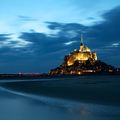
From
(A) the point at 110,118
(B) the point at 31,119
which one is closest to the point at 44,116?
(B) the point at 31,119

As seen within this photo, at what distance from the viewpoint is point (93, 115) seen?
17828 millimetres

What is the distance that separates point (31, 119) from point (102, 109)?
425 cm

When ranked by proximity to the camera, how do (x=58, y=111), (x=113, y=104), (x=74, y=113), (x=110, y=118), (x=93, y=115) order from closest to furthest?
1. (x=110, y=118)
2. (x=93, y=115)
3. (x=74, y=113)
4. (x=58, y=111)
5. (x=113, y=104)

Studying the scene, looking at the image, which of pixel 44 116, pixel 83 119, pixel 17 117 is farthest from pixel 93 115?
pixel 17 117

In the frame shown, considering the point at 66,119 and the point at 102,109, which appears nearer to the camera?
the point at 66,119

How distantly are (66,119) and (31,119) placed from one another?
1729 millimetres

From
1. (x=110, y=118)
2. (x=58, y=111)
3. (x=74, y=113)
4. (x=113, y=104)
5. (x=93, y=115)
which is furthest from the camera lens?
(x=113, y=104)

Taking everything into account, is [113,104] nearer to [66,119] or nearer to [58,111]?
[58,111]

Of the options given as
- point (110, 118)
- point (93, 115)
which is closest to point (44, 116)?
point (93, 115)

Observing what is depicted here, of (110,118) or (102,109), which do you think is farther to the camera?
(102,109)

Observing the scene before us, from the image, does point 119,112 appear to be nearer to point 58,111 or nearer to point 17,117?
point 58,111

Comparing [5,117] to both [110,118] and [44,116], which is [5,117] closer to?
[44,116]

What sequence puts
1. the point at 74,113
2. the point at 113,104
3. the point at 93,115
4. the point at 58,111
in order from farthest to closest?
1. the point at 113,104
2. the point at 58,111
3. the point at 74,113
4. the point at 93,115

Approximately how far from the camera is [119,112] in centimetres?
1841
